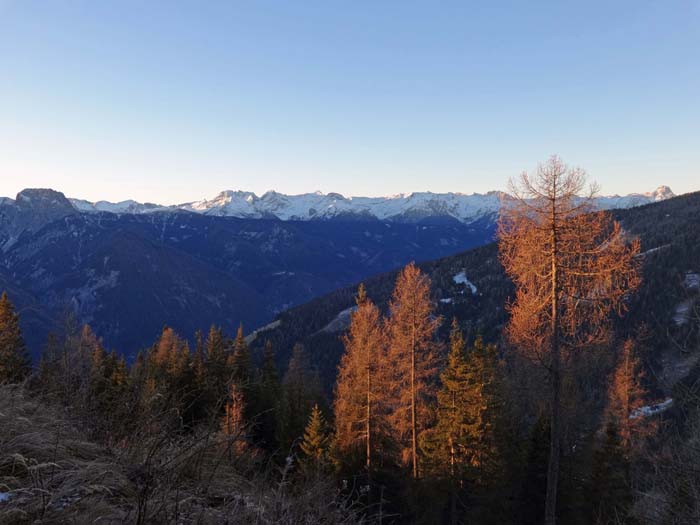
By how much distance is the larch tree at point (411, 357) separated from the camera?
63.5 ft

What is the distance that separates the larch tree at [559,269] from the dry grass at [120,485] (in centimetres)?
815

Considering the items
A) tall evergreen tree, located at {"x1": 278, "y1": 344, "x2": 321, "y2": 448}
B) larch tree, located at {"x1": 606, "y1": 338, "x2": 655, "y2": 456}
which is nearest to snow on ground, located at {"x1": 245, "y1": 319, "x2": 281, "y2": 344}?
tall evergreen tree, located at {"x1": 278, "y1": 344, "x2": 321, "y2": 448}

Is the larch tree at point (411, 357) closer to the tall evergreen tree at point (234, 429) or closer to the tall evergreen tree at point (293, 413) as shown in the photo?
the tall evergreen tree at point (293, 413)

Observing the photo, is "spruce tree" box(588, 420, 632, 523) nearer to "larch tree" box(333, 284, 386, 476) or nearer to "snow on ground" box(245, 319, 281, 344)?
"larch tree" box(333, 284, 386, 476)

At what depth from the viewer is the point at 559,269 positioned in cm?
1055

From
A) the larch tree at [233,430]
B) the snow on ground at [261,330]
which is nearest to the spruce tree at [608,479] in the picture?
the larch tree at [233,430]

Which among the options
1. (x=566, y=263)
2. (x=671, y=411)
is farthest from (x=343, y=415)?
(x=671, y=411)

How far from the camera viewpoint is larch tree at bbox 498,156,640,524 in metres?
10.1

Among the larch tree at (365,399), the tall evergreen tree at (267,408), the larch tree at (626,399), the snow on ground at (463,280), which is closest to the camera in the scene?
the larch tree at (365,399)

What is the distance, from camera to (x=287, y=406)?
93.4 ft

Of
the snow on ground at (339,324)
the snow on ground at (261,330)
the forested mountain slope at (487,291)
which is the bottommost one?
the snow on ground at (261,330)

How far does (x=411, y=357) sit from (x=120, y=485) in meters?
17.3

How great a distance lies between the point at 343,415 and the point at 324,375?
108 m

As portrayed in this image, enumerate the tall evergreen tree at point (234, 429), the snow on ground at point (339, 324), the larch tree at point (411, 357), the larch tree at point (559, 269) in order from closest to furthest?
the tall evergreen tree at point (234, 429) → the larch tree at point (559, 269) → the larch tree at point (411, 357) → the snow on ground at point (339, 324)
